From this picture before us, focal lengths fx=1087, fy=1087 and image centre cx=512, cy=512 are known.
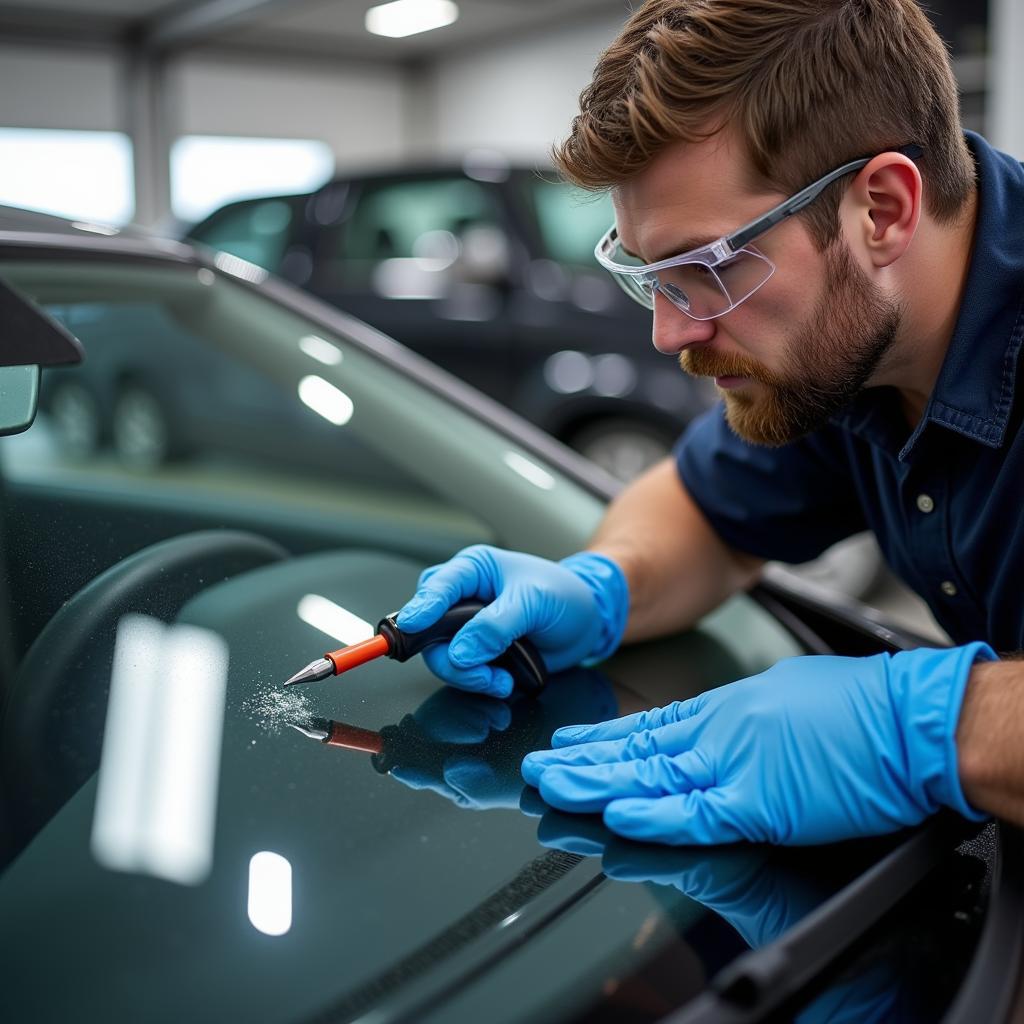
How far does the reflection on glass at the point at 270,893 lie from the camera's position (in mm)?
725

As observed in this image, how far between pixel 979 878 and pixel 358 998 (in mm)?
478

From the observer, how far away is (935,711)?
36.0 inches

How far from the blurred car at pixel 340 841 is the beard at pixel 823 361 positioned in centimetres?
27

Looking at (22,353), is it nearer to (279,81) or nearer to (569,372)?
(569,372)

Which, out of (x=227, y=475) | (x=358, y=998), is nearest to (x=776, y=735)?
(x=358, y=998)

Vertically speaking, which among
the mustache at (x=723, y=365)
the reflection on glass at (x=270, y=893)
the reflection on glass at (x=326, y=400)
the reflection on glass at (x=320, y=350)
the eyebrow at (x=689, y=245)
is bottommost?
the reflection on glass at (x=270, y=893)

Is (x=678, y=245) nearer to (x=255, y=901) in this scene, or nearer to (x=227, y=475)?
(x=255, y=901)

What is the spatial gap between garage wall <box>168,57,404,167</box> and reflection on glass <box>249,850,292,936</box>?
35.6ft

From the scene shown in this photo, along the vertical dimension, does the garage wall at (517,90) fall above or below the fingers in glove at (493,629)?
above

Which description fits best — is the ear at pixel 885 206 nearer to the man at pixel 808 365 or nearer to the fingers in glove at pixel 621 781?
the man at pixel 808 365

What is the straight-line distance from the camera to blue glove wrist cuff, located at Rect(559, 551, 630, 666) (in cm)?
129

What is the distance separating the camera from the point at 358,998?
2.18 ft

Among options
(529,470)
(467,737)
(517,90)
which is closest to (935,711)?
(467,737)

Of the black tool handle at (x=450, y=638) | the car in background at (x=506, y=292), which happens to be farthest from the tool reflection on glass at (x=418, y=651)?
the car in background at (x=506, y=292)
